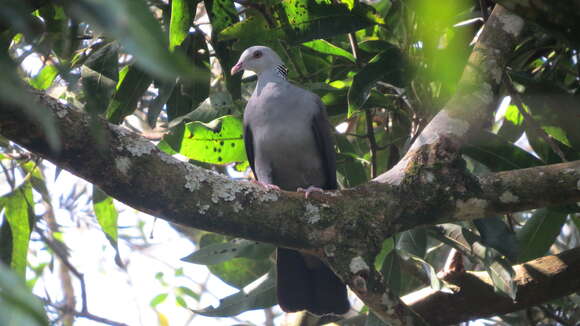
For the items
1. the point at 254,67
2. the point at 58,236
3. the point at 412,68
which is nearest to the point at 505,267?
the point at 412,68

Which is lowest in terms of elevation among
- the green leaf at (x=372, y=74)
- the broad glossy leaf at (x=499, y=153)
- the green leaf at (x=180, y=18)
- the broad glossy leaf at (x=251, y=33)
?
the broad glossy leaf at (x=499, y=153)

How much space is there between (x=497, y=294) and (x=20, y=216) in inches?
122

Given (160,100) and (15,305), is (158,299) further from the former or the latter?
(15,305)

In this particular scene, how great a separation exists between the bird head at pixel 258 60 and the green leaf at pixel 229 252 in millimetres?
1406

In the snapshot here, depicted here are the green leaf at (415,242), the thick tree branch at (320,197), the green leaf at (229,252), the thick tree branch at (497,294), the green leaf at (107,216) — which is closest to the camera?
the thick tree branch at (320,197)

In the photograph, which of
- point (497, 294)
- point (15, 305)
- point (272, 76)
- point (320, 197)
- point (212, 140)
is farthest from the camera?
point (272, 76)

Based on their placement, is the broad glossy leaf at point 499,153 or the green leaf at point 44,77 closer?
the broad glossy leaf at point 499,153

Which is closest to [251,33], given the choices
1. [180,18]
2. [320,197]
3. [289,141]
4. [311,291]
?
[180,18]

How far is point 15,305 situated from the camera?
1017mm

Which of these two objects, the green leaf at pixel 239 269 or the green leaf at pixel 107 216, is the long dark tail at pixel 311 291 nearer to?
the green leaf at pixel 239 269

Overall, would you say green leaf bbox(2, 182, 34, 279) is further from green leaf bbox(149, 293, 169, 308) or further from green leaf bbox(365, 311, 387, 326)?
Answer: green leaf bbox(149, 293, 169, 308)

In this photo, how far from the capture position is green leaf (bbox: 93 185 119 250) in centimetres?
463

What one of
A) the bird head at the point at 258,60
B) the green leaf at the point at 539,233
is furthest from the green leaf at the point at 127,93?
the green leaf at the point at 539,233

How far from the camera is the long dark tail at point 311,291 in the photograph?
408 centimetres
